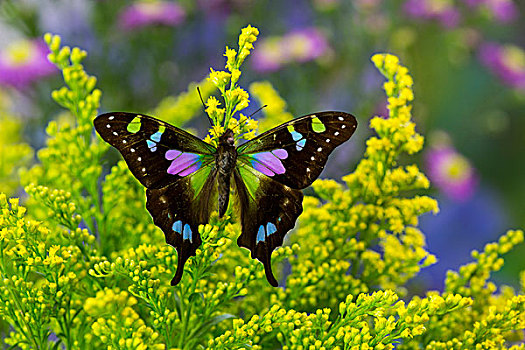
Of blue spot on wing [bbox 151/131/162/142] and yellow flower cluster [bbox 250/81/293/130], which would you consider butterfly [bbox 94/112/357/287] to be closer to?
blue spot on wing [bbox 151/131/162/142]

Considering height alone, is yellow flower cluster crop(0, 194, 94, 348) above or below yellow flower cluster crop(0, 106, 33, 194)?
below

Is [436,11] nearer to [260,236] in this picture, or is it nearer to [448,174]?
[448,174]

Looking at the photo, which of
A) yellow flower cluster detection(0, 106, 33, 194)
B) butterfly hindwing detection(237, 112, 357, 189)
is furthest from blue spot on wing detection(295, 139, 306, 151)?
yellow flower cluster detection(0, 106, 33, 194)

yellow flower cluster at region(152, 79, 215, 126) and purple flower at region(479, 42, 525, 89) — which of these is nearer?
yellow flower cluster at region(152, 79, 215, 126)

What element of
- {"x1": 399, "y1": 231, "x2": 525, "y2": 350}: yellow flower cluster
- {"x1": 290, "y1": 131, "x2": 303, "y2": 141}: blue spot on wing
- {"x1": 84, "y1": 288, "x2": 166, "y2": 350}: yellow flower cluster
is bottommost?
{"x1": 84, "y1": 288, "x2": 166, "y2": 350}: yellow flower cluster

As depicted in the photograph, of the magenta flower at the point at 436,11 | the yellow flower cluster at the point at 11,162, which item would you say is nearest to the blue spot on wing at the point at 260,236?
the yellow flower cluster at the point at 11,162

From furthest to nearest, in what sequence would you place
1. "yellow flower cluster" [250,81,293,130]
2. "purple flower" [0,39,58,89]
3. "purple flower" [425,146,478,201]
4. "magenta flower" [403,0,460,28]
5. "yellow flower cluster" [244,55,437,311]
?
"purple flower" [425,146,478,201], "magenta flower" [403,0,460,28], "purple flower" [0,39,58,89], "yellow flower cluster" [250,81,293,130], "yellow flower cluster" [244,55,437,311]

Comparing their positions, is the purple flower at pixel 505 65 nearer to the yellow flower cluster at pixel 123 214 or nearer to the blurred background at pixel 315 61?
the blurred background at pixel 315 61
